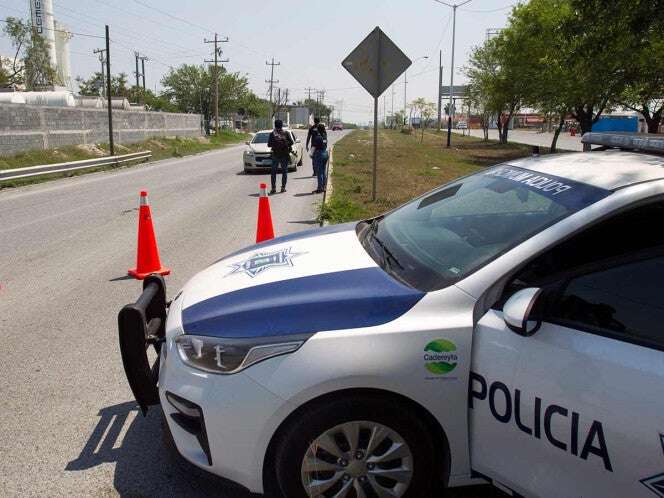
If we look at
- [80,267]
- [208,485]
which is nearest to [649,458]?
[208,485]

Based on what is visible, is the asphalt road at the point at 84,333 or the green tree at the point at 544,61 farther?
the green tree at the point at 544,61

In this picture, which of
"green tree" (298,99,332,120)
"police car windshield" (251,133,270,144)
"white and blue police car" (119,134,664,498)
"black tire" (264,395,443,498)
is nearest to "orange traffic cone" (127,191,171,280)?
"white and blue police car" (119,134,664,498)

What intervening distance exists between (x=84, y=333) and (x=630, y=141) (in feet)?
14.2

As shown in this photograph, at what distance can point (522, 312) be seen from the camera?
90.2 inches

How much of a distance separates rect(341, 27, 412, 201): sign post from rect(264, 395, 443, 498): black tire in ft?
27.9

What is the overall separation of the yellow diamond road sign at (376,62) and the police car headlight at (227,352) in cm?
879

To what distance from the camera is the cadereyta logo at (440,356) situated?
96.1 inches

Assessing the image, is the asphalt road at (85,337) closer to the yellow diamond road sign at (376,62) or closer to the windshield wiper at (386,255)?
the windshield wiper at (386,255)

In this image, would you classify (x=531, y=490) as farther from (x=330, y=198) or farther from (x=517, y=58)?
(x=517, y=58)

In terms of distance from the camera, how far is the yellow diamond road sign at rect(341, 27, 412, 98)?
10.5 metres

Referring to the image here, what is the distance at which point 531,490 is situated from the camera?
240cm

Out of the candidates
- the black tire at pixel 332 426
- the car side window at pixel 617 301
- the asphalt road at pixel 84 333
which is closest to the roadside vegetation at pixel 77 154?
the asphalt road at pixel 84 333

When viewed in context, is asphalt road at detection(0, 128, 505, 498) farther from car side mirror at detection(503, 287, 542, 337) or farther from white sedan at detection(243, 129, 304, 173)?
white sedan at detection(243, 129, 304, 173)

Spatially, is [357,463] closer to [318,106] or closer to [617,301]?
[617,301]
